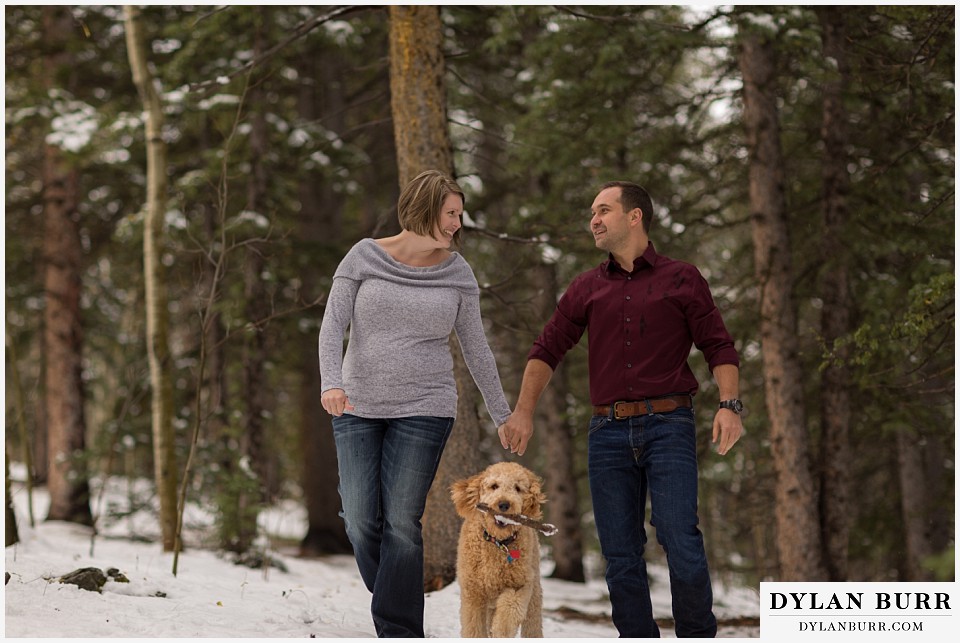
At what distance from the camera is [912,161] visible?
1094 cm

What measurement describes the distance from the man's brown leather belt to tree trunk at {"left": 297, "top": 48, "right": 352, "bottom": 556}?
9.37 meters

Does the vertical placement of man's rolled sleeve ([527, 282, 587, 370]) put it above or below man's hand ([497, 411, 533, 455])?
above

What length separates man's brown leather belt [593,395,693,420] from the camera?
185 inches

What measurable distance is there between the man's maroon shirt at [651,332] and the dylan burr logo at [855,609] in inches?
60.4

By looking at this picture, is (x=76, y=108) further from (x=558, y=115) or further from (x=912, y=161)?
(x=912, y=161)

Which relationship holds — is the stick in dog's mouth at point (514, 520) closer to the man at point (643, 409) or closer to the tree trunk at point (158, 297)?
the man at point (643, 409)

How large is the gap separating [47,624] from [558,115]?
8.55m

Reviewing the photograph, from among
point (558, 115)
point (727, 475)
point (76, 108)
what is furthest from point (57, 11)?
point (727, 475)

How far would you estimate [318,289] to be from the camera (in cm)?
1353

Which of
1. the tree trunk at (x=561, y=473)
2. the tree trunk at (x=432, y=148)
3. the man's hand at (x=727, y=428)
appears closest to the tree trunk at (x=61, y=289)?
the tree trunk at (x=561, y=473)

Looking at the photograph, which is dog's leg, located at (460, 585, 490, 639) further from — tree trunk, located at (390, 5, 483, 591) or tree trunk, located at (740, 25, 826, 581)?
tree trunk, located at (740, 25, 826, 581)

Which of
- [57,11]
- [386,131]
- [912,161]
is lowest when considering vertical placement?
[912,161]

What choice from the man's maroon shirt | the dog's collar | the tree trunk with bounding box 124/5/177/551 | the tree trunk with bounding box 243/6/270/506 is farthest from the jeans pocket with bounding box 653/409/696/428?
the tree trunk with bounding box 243/6/270/506

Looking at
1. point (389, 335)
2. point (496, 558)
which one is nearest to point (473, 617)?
point (496, 558)
